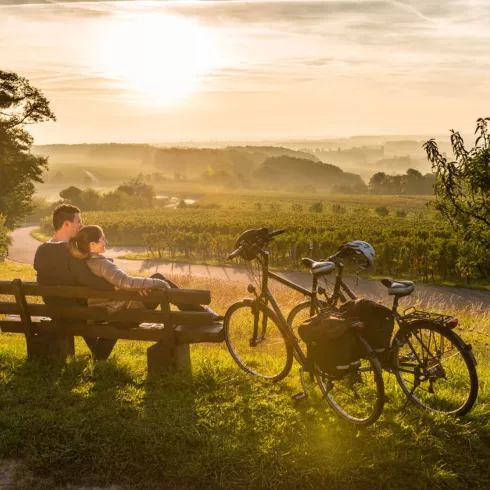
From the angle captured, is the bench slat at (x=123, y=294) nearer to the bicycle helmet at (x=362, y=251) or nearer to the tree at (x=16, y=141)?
the bicycle helmet at (x=362, y=251)

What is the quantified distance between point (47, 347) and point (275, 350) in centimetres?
288

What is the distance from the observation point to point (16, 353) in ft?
23.4

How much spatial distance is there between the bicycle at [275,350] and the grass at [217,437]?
202mm

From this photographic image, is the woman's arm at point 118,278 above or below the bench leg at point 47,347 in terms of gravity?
above

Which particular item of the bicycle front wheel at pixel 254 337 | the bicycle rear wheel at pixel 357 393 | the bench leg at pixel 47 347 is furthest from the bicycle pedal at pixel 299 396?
the bench leg at pixel 47 347

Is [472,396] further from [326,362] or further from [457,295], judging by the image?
[457,295]

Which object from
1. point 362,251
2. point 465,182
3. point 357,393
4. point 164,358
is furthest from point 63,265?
point 465,182

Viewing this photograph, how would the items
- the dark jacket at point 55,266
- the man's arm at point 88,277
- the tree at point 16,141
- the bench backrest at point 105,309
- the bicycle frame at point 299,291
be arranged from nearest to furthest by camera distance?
the bicycle frame at point 299,291, the bench backrest at point 105,309, the man's arm at point 88,277, the dark jacket at point 55,266, the tree at point 16,141

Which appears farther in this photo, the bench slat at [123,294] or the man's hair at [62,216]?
the man's hair at [62,216]

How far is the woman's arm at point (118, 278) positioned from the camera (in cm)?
577

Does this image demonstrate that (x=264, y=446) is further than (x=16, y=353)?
No

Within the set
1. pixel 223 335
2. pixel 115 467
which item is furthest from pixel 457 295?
pixel 115 467

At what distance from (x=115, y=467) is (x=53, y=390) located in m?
1.65

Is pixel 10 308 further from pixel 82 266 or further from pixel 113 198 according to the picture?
pixel 113 198
